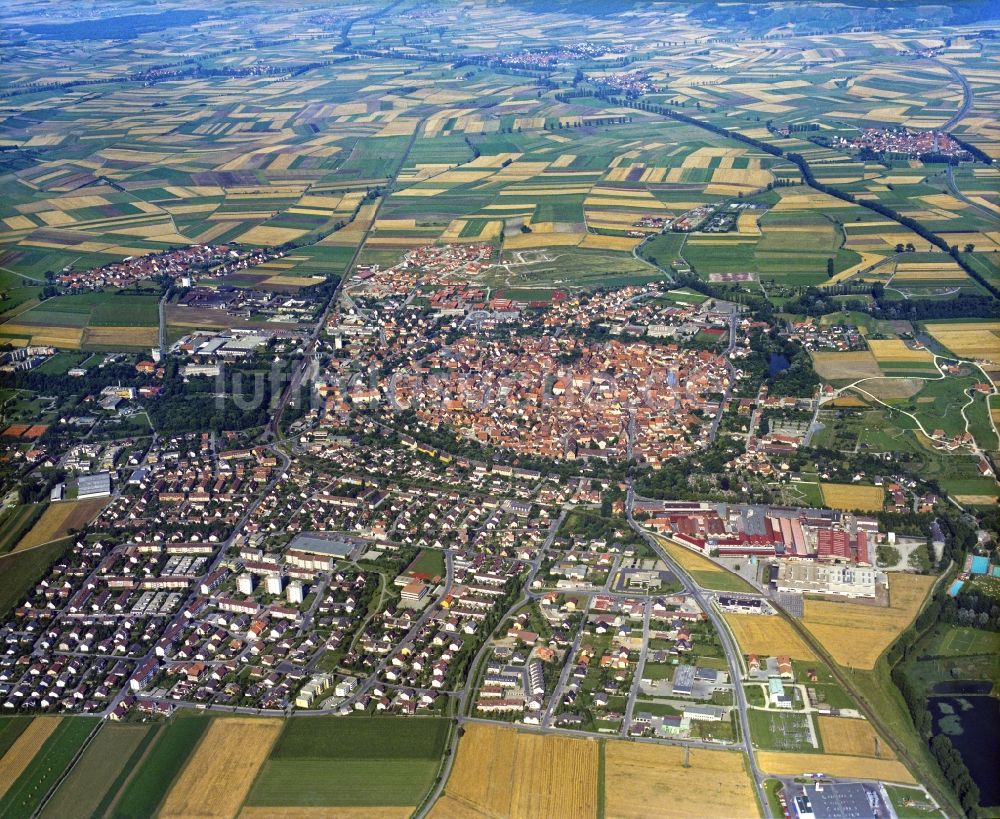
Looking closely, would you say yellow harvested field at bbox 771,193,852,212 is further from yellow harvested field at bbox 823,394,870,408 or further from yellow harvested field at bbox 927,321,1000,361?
yellow harvested field at bbox 823,394,870,408

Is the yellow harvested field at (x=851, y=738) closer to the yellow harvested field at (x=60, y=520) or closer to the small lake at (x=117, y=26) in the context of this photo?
the yellow harvested field at (x=60, y=520)

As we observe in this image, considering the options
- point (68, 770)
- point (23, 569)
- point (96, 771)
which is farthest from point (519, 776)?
point (23, 569)

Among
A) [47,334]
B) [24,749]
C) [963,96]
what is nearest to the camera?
[24,749]

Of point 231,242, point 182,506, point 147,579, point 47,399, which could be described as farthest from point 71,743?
point 231,242

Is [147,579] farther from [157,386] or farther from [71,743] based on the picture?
[157,386]

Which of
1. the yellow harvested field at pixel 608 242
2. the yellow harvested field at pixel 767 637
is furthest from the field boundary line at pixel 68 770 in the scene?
the yellow harvested field at pixel 608 242

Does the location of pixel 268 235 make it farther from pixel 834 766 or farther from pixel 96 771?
pixel 834 766

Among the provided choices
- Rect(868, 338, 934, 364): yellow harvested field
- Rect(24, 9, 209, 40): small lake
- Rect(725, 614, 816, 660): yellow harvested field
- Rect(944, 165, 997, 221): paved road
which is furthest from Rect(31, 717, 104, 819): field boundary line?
Rect(24, 9, 209, 40): small lake
